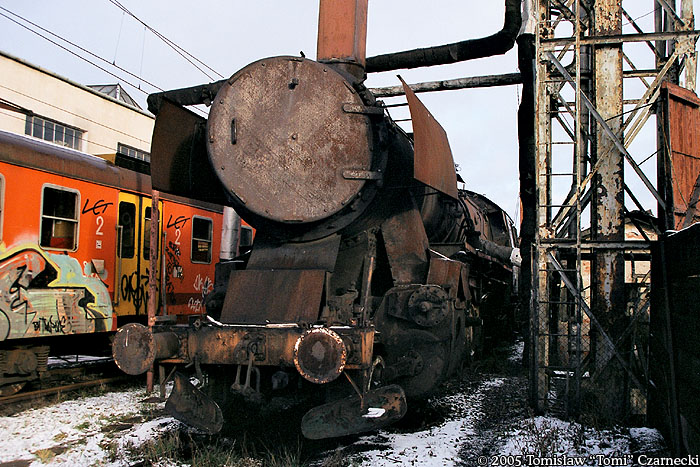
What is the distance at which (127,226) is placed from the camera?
8.91 metres

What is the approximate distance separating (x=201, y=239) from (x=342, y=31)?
17.3 feet

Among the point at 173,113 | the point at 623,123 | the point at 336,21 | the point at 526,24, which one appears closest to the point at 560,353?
the point at 623,123

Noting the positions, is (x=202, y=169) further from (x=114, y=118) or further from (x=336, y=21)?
(x=114, y=118)

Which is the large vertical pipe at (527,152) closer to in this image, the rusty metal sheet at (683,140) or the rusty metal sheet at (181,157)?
the rusty metal sheet at (683,140)

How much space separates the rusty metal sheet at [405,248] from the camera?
Answer: 18.4ft

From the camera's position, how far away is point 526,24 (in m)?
8.02

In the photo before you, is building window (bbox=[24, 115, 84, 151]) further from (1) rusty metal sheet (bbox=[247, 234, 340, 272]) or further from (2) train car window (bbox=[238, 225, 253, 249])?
(1) rusty metal sheet (bbox=[247, 234, 340, 272])

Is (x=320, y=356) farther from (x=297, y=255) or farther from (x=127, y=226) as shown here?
(x=127, y=226)

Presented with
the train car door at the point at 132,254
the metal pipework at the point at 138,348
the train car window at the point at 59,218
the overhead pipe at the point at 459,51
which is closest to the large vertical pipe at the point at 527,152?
the overhead pipe at the point at 459,51

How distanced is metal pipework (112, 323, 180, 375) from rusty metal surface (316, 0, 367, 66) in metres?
3.22

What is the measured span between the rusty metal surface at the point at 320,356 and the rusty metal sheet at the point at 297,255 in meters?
1.06

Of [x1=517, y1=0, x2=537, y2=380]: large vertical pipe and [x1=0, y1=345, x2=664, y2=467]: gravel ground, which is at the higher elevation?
[x1=517, y1=0, x2=537, y2=380]: large vertical pipe

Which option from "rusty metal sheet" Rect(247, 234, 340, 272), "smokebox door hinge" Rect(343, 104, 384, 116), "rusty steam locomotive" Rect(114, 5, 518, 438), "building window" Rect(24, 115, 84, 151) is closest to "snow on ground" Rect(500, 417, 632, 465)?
"rusty steam locomotive" Rect(114, 5, 518, 438)

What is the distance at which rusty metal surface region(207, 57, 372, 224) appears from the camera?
17.2 ft
